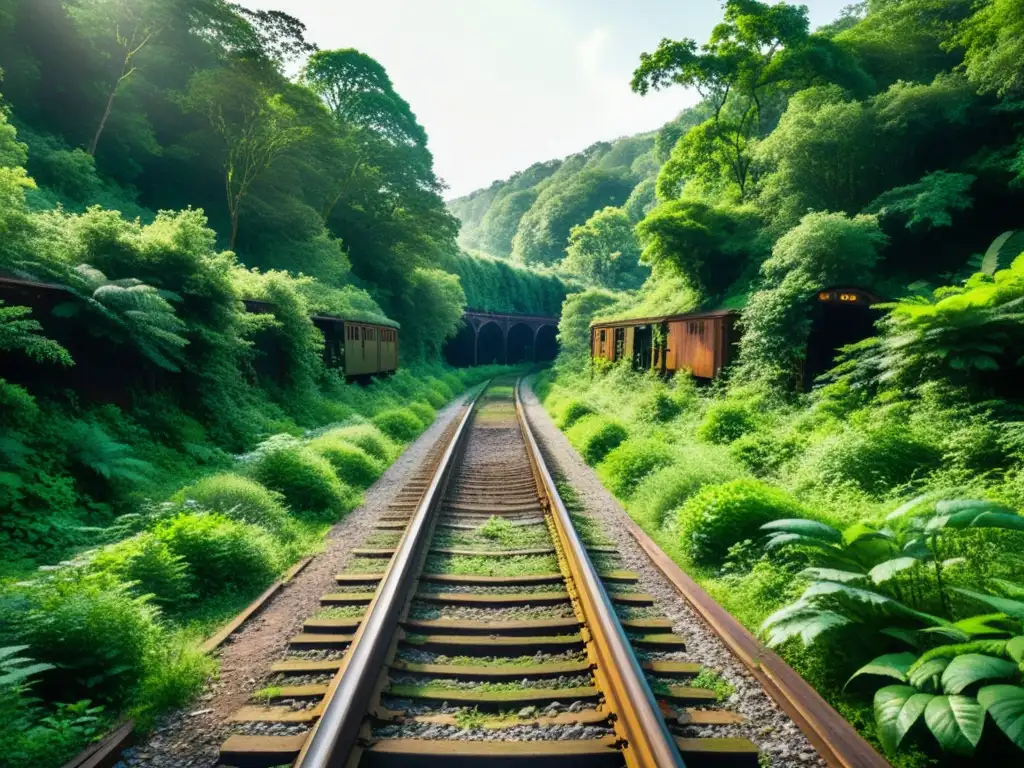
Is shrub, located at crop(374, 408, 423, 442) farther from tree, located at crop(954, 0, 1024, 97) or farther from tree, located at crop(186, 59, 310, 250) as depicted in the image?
tree, located at crop(954, 0, 1024, 97)

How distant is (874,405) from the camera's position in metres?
8.73

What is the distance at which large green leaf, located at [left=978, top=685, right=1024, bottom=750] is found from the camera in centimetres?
205

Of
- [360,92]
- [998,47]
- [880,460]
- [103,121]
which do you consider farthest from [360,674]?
[360,92]

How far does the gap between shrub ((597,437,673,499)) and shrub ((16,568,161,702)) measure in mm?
6190

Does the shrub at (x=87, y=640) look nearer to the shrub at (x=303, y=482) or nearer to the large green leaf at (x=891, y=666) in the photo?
the shrub at (x=303, y=482)

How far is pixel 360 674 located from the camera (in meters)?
2.97

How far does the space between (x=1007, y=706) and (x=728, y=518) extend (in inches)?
132

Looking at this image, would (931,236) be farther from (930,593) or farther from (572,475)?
(930,593)

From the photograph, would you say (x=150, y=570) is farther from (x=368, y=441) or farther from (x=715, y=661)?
(x=368, y=441)

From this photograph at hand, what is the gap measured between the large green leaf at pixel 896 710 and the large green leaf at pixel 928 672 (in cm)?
5

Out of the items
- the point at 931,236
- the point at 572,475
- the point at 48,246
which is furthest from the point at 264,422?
the point at 931,236

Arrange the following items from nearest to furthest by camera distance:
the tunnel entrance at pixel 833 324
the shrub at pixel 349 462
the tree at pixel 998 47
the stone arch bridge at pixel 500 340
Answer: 1. the shrub at pixel 349 462
2. the tunnel entrance at pixel 833 324
3. the tree at pixel 998 47
4. the stone arch bridge at pixel 500 340

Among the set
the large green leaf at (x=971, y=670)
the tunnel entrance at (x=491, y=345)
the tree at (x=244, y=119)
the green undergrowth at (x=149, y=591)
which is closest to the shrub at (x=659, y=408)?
the green undergrowth at (x=149, y=591)

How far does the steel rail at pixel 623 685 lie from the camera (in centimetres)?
237
